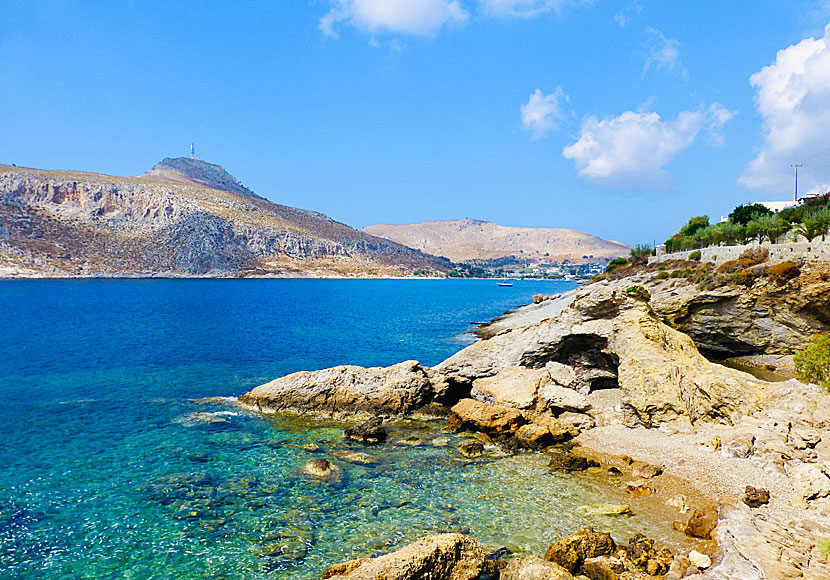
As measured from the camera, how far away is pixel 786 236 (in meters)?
53.4

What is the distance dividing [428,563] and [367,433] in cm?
1067

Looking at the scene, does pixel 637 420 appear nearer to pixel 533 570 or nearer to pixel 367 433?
pixel 367 433

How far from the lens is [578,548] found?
37.2ft

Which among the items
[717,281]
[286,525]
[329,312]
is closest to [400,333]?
[329,312]

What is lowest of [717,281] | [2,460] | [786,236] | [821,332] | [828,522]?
[2,460]

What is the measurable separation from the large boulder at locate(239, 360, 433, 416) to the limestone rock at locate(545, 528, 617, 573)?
13443mm

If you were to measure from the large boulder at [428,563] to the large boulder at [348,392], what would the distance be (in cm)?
1340

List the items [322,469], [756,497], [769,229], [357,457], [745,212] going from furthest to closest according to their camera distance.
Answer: [745,212]
[769,229]
[357,457]
[322,469]
[756,497]

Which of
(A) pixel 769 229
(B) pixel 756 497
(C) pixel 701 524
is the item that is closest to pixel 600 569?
(C) pixel 701 524

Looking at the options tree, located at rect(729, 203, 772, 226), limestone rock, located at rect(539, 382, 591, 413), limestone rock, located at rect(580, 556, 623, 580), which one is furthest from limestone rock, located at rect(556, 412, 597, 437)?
tree, located at rect(729, 203, 772, 226)

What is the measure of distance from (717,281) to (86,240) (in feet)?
679

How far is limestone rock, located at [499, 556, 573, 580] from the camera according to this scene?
10.2 m

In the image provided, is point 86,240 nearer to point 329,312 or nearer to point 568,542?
point 329,312

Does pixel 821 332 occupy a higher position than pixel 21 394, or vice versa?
pixel 821 332
